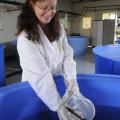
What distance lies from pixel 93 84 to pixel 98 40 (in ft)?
20.2

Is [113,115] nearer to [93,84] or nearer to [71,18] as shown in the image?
[93,84]

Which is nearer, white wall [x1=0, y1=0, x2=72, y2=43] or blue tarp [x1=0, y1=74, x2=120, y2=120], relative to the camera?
blue tarp [x1=0, y1=74, x2=120, y2=120]

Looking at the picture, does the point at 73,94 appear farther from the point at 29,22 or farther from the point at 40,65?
the point at 29,22

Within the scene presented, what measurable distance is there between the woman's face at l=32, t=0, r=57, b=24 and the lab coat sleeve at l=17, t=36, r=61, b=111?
5.2 inches

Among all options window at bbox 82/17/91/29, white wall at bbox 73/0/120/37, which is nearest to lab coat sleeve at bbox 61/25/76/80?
white wall at bbox 73/0/120/37

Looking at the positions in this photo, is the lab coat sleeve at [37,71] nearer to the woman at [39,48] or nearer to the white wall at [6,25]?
the woman at [39,48]

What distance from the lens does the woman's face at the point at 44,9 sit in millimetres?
914

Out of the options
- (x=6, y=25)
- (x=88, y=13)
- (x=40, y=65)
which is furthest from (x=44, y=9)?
(x=88, y=13)

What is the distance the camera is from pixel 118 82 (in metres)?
1.28

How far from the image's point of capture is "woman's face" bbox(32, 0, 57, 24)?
3.00ft

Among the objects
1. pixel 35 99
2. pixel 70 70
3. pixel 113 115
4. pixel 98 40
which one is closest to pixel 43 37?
Result: pixel 70 70

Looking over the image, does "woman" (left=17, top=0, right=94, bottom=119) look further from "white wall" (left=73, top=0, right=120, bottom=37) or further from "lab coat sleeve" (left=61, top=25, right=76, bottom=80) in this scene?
"white wall" (left=73, top=0, right=120, bottom=37)

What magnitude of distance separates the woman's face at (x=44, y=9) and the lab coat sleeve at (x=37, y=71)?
0.13 meters

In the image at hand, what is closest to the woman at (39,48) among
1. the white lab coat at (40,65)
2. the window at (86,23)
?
the white lab coat at (40,65)
